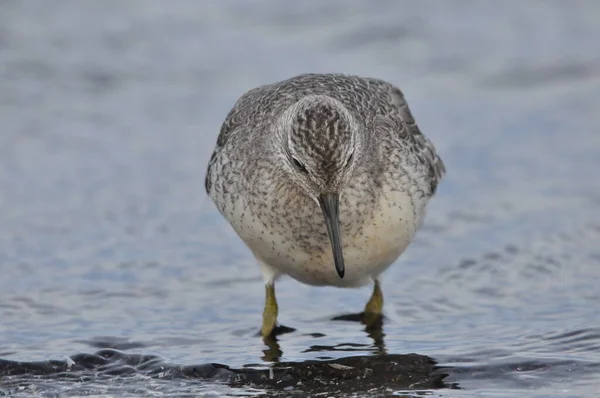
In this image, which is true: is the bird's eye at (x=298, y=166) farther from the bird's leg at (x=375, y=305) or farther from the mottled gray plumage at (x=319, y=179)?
the bird's leg at (x=375, y=305)

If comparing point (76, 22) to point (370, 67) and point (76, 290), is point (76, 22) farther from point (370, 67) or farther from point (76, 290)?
point (76, 290)

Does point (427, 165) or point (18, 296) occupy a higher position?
point (427, 165)

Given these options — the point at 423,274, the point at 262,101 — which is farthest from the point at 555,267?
the point at 262,101

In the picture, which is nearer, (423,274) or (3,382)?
(3,382)

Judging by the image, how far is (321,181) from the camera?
7.25 m

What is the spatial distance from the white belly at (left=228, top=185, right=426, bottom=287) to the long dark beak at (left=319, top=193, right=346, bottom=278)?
11.8 inches

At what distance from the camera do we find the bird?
23.8 ft

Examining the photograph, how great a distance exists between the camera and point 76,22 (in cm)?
1548

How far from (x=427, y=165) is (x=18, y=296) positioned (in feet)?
10.7

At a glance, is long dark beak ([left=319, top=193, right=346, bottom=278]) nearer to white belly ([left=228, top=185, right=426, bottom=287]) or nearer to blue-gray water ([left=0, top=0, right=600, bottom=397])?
white belly ([left=228, top=185, right=426, bottom=287])

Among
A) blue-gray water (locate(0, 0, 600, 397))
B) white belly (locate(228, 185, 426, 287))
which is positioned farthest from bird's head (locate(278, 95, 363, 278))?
blue-gray water (locate(0, 0, 600, 397))

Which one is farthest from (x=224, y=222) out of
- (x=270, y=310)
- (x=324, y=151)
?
(x=324, y=151)

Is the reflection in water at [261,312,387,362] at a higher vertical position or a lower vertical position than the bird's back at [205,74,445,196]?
lower

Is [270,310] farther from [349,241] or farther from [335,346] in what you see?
[349,241]
